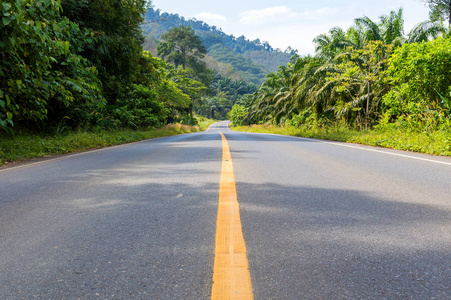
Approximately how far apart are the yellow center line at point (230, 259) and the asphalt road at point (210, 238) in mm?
42

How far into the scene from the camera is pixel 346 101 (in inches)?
781

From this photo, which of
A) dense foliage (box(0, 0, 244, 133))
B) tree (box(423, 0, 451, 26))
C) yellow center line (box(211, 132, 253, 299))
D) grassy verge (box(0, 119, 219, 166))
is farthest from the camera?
tree (box(423, 0, 451, 26))

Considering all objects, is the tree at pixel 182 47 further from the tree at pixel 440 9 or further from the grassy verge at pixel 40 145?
the grassy verge at pixel 40 145

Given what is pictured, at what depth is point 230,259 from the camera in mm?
1852

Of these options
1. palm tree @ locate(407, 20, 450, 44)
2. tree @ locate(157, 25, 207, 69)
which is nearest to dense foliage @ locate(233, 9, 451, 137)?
palm tree @ locate(407, 20, 450, 44)

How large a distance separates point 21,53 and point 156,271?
6538mm

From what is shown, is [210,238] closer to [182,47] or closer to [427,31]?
[427,31]

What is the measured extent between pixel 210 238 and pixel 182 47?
64.6 m

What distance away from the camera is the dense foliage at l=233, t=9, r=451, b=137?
12.3 meters

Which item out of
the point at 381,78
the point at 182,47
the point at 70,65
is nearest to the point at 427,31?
the point at 381,78

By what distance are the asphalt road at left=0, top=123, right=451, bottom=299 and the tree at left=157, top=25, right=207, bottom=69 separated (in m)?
59.6

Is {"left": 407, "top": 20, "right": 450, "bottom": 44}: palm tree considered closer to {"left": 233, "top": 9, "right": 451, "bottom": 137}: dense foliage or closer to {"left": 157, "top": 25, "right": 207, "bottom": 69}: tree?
{"left": 233, "top": 9, "right": 451, "bottom": 137}: dense foliage

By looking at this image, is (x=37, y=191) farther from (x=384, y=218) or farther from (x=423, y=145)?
(x=423, y=145)

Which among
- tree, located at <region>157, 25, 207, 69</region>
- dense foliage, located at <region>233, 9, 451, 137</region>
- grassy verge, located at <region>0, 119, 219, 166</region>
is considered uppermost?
tree, located at <region>157, 25, 207, 69</region>
